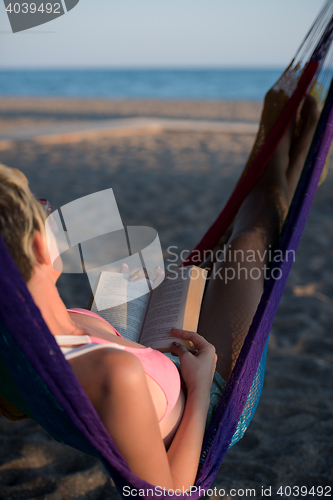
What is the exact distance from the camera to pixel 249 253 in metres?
1.22

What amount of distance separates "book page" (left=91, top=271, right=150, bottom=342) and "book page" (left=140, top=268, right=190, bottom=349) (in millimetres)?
24

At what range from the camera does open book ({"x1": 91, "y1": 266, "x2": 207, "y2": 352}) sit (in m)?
0.95

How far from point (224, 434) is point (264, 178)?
0.98 m

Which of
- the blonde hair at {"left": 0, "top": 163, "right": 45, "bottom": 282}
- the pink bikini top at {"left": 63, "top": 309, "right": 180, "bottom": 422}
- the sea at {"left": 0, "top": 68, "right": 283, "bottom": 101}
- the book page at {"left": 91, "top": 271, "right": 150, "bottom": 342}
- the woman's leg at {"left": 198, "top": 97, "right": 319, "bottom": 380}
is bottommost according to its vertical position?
the sea at {"left": 0, "top": 68, "right": 283, "bottom": 101}

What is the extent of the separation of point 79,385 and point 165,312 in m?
0.44

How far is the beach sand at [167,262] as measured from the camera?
1104 millimetres

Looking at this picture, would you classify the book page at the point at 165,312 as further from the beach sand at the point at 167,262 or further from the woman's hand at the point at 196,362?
the beach sand at the point at 167,262

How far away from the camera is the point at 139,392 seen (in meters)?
0.57

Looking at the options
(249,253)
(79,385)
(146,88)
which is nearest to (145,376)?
(79,385)

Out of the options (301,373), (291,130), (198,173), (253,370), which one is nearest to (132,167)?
(198,173)

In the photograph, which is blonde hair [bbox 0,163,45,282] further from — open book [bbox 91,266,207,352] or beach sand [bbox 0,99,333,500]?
beach sand [bbox 0,99,333,500]

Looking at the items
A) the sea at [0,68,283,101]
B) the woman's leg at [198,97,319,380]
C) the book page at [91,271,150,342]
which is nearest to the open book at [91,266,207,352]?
the book page at [91,271,150,342]

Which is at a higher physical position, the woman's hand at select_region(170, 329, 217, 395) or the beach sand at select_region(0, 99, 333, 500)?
the woman's hand at select_region(170, 329, 217, 395)

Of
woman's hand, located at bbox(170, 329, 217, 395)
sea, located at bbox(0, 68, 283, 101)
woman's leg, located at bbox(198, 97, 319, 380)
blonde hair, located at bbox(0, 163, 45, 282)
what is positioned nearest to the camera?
→ blonde hair, located at bbox(0, 163, 45, 282)
